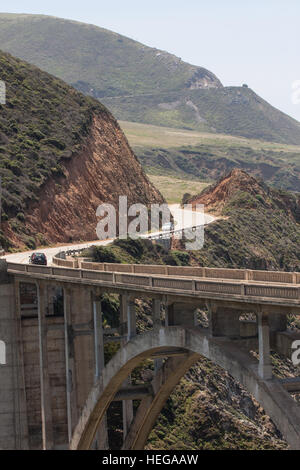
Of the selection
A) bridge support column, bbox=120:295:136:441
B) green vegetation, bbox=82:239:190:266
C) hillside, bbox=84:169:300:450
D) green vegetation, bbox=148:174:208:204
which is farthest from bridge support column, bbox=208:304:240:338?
green vegetation, bbox=148:174:208:204

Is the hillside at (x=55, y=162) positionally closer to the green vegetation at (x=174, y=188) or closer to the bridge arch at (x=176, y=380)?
the bridge arch at (x=176, y=380)

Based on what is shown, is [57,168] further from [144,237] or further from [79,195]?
[144,237]

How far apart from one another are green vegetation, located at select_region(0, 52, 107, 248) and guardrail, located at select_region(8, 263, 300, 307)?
3137 cm

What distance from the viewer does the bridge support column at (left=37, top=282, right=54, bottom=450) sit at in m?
43.3

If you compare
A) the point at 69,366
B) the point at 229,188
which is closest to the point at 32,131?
the point at 229,188

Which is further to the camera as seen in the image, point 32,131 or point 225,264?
point 32,131

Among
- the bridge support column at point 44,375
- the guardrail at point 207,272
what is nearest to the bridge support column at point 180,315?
the guardrail at point 207,272

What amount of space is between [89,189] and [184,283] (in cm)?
5802

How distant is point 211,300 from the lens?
26.8 m

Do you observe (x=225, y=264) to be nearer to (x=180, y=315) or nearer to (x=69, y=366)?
(x=69, y=366)

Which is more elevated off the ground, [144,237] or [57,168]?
[57,168]

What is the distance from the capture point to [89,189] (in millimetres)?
85688
